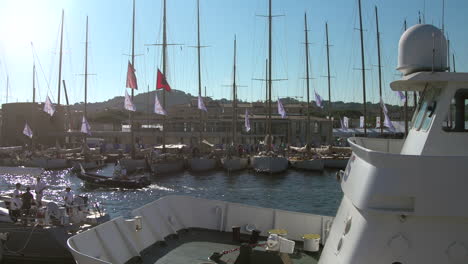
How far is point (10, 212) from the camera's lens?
19.9 m

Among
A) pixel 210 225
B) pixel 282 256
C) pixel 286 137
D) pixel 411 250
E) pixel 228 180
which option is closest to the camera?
pixel 411 250

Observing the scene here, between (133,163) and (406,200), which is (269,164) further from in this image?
(406,200)

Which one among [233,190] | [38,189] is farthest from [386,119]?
[38,189]

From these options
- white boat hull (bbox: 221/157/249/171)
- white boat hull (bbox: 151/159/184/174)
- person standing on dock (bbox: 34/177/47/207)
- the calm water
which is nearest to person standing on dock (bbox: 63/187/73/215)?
person standing on dock (bbox: 34/177/47/207)

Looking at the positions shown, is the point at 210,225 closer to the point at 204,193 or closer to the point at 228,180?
the point at 204,193

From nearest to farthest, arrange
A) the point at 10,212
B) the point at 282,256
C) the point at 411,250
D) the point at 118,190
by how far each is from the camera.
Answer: the point at 411,250, the point at 282,256, the point at 10,212, the point at 118,190

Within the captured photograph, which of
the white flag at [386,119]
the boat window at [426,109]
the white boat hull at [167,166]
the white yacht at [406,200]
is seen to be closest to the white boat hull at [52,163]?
the white boat hull at [167,166]

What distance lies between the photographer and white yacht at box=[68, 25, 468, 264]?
23.8ft

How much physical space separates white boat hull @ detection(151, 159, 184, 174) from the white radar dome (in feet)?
164

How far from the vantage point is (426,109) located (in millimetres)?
8938

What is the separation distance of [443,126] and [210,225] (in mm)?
9004

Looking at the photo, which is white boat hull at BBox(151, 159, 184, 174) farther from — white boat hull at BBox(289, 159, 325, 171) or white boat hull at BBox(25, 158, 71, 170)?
white boat hull at BBox(25, 158, 71, 170)

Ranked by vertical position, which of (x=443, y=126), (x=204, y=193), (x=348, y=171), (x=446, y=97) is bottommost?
(x=204, y=193)

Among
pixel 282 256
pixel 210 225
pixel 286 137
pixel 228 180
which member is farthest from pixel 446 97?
pixel 286 137
